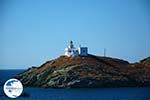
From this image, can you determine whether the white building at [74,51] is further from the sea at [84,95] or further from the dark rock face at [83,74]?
the sea at [84,95]

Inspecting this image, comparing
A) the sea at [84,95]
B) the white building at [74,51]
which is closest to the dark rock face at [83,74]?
the white building at [74,51]

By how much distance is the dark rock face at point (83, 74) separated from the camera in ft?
130

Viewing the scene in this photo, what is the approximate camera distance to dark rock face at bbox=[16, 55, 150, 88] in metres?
39.5

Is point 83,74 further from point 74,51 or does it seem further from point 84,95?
point 84,95

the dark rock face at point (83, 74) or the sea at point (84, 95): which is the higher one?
the dark rock face at point (83, 74)

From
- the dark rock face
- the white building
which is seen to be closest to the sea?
the dark rock face

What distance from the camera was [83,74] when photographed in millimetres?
40656

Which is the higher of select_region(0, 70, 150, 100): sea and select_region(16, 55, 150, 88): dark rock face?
select_region(16, 55, 150, 88): dark rock face

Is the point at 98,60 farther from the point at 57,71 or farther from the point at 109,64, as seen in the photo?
the point at 57,71

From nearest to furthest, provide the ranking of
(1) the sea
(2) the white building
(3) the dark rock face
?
(1) the sea → (3) the dark rock face → (2) the white building

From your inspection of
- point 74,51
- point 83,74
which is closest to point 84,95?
point 83,74

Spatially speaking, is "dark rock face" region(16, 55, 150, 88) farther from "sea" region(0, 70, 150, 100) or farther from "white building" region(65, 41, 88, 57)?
"sea" region(0, 70, 150, 100)

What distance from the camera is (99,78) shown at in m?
40.0

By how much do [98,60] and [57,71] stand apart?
26.8 ft
